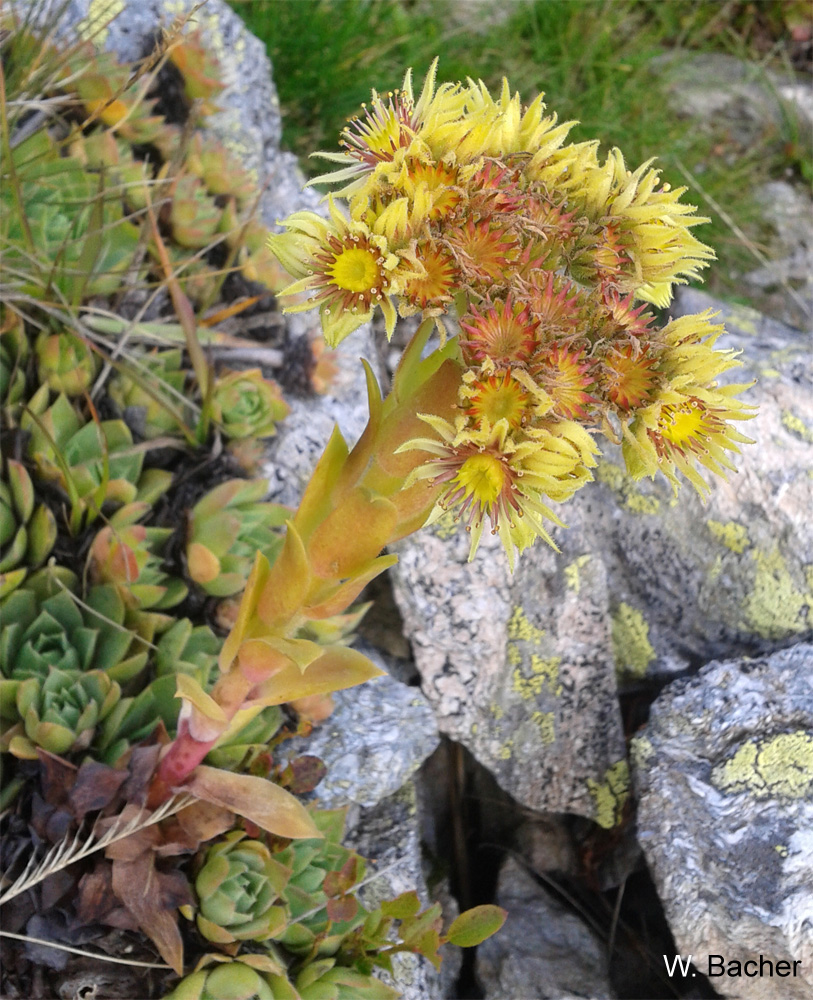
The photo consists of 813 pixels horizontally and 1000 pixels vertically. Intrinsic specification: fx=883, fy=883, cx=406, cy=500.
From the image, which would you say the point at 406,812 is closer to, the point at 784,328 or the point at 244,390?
the point at 244,390

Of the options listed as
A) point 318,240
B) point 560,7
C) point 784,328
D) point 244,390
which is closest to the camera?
point 318,240

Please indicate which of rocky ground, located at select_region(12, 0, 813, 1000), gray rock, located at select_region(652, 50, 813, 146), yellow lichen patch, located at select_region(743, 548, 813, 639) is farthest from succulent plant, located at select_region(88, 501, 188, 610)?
gray rock, located at select_region(652, 50, 813, 146)

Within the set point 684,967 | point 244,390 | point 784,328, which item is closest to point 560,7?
point 784,328

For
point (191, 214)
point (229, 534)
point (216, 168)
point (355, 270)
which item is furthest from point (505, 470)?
point (216, 168)

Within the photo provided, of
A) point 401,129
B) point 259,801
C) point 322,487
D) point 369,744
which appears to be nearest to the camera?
point 401,129

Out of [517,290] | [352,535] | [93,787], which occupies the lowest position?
[93,787]

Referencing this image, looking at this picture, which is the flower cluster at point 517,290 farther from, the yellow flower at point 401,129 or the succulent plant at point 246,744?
the succulent plant at point 246,744

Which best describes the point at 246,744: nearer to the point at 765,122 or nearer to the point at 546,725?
the point at 546,725

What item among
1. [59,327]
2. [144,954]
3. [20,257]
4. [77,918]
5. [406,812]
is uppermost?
[20,257]
